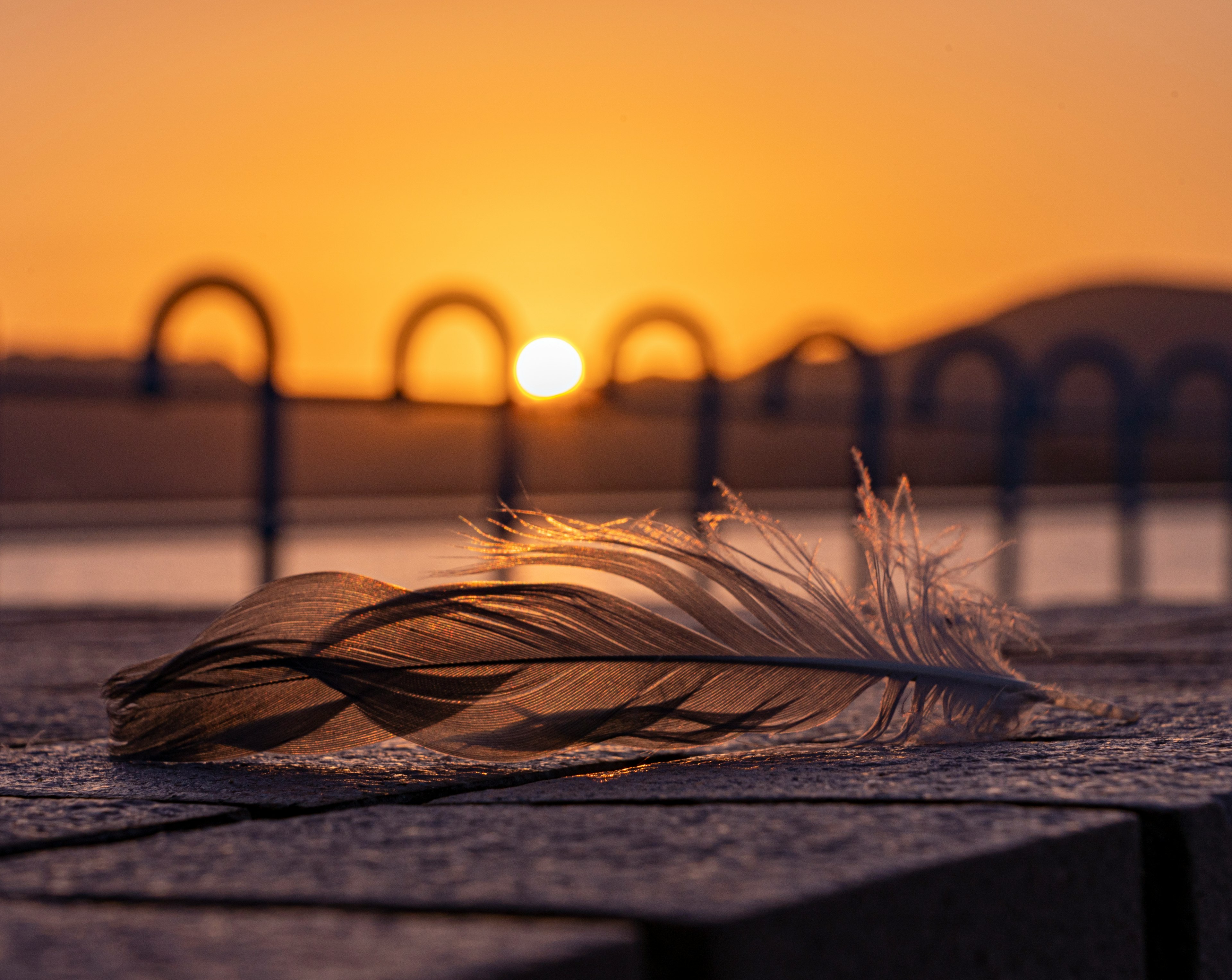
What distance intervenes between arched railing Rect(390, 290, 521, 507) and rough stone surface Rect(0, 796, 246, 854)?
22.0ft

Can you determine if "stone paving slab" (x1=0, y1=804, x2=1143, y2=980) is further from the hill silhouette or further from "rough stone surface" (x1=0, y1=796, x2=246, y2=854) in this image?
the hill silhouette

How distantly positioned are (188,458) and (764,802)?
64688 millimetres

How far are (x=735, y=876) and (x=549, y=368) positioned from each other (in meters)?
9.04

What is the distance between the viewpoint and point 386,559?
21.1m

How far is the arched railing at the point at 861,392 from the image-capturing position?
431 inches

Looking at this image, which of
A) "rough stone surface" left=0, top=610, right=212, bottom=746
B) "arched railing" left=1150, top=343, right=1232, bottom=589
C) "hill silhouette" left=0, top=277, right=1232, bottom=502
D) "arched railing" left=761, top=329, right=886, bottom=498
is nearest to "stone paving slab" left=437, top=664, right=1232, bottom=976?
"rough stone surface" left=0, top=610, right=212, bottom=746

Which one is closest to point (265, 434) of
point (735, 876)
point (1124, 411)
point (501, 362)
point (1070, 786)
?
point (501, 362)

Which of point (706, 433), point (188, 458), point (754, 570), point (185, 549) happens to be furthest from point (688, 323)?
point (188, 458)

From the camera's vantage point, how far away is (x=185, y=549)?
24438 mm

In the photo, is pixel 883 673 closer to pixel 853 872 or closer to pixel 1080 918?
pixel 1080 918

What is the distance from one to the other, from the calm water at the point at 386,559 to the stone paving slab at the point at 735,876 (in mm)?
5395

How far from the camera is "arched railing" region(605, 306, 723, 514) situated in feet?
33.7

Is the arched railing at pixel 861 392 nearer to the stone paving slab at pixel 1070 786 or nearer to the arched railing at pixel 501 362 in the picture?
the arched railing at pixel 501 362

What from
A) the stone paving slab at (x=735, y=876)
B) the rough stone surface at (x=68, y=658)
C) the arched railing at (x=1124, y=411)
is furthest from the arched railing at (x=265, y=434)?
the arched railing at (x=1124, y=411)
